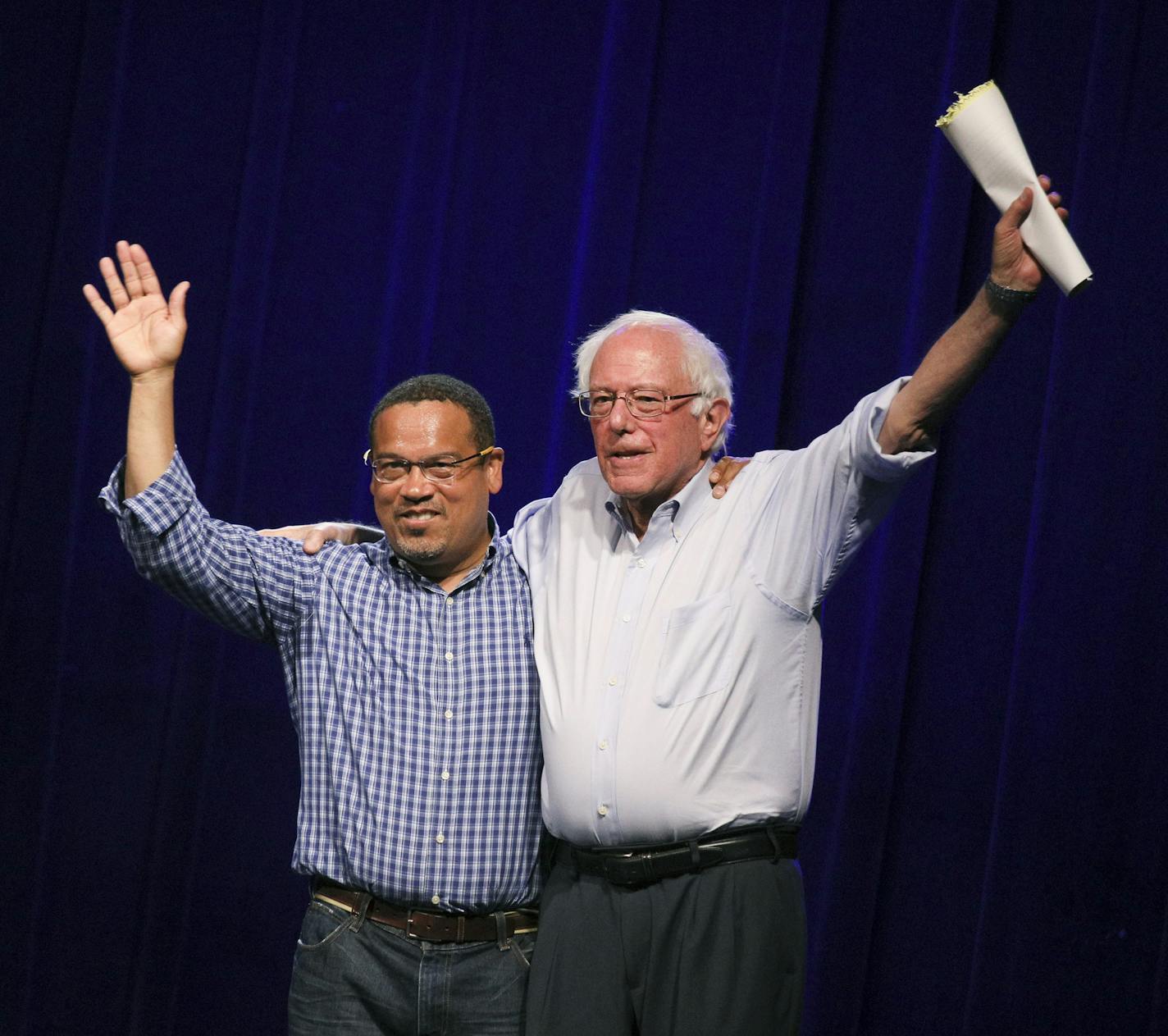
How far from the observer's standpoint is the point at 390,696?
2117 mm

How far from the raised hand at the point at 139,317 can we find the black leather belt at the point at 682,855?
0.99 metres

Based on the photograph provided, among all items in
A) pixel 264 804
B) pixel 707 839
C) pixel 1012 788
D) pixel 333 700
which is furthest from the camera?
pixel 264 804

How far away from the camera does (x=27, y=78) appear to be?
3398 mm

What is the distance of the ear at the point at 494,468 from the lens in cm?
229

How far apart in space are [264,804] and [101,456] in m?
0.94

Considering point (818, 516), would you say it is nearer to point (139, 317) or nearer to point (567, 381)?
point (139, 317)

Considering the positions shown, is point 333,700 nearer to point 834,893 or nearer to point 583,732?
point 583,732

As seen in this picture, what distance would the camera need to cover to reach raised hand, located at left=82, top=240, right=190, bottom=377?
204 cm

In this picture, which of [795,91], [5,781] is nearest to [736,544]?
[795,91]

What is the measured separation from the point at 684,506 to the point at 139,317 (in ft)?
2.93

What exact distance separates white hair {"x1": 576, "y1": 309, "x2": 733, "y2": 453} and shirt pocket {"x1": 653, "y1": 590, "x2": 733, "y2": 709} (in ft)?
1.16

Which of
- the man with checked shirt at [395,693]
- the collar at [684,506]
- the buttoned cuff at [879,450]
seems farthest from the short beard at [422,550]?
the buttoned cuff at [879,450]

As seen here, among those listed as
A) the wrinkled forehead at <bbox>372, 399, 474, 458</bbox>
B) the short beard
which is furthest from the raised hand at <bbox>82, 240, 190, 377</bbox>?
the short beard

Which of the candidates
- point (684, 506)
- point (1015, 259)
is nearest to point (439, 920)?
point (684, 506)
